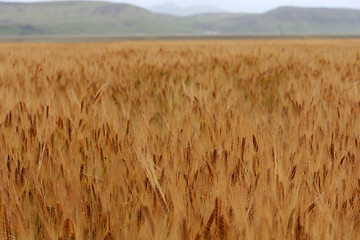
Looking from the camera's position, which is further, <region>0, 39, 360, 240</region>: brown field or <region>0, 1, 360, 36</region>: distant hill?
<region>0, 1, 360, 36</region>: distant hill

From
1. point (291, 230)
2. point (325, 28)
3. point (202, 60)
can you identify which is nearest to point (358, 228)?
point (291, 230)

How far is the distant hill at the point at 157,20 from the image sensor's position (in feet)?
450

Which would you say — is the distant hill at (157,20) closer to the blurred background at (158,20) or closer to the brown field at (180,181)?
the blurred background at (158,20)

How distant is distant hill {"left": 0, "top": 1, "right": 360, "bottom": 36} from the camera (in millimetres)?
137125

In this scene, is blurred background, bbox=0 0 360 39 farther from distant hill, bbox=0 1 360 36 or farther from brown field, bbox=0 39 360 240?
brown field, bbox=0 39 360 240

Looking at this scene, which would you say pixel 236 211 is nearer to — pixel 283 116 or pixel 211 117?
pixel 211 117

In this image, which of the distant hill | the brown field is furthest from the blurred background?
the brown field

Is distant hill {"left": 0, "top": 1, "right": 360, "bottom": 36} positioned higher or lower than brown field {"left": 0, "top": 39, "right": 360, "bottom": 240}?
higher

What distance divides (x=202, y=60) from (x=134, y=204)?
3521mm

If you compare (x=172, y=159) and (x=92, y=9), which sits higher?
(x=92, y=9)

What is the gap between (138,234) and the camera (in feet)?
2.22

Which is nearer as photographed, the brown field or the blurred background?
the brown field

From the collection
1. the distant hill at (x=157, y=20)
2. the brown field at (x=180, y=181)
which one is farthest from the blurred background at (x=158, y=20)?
the brown field at (x=180, y=181)

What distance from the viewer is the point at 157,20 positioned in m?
160
